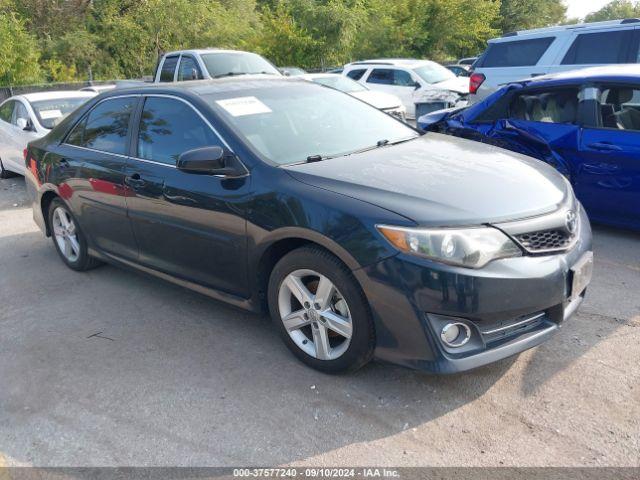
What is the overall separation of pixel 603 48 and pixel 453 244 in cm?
765

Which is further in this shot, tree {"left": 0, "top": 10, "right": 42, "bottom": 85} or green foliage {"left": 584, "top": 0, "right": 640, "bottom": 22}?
green foliage {"left": 584, "top": 0, "right": 640, "bottom": 22}

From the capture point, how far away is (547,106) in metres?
6.02

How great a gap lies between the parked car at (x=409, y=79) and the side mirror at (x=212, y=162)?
11.3 m

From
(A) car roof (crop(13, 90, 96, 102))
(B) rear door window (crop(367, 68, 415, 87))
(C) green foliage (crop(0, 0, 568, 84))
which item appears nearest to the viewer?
(A) car roof (crop(13, 90, 96, 102))

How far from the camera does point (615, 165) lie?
209 inches

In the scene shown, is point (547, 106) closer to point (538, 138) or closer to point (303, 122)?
point (538, 138)

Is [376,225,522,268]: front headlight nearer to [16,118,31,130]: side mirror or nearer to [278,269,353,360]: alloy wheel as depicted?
[278,269,353,360]: alloy wheel

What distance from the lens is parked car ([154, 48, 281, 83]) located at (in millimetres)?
10859

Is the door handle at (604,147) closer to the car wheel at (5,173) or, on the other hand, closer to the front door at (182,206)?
the front door at (182,206)

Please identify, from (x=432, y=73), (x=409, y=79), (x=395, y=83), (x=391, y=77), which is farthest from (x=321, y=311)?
(x=432, y=73)

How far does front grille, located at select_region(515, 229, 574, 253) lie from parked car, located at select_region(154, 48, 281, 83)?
27.0 feet

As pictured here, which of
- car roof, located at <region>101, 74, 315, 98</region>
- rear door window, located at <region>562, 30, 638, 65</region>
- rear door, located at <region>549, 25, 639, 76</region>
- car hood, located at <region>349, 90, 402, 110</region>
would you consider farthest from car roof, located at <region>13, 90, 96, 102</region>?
rear door window, located at <region>562, 30, 638, 65</region>

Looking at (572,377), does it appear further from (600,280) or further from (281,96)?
(281,96)

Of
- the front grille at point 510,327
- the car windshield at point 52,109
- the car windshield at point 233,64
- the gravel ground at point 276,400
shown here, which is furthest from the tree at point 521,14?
the front grille at point 510,327
